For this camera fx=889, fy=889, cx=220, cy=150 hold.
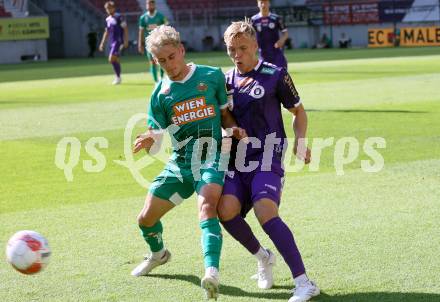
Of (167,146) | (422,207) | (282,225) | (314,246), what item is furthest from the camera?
(167,146)

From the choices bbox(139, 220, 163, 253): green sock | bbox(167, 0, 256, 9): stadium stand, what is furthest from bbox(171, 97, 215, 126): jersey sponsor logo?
bbox(167, 0, 256, 9): stadium stand

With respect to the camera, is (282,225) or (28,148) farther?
(28,148)

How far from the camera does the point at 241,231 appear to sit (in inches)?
242

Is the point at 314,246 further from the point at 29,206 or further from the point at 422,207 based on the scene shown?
the point at 29,206

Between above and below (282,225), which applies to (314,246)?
below

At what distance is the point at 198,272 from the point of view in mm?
6613

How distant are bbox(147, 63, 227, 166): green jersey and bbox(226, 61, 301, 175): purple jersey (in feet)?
0.45

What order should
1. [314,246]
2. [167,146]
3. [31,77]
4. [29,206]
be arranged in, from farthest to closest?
[31,77] < [167,146] < [29,206] < [314,246]

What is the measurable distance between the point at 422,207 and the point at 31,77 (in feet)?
77.5

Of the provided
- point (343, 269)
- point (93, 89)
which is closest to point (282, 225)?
point (343, 269)

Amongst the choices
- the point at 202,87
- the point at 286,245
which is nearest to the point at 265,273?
the point at 286,245

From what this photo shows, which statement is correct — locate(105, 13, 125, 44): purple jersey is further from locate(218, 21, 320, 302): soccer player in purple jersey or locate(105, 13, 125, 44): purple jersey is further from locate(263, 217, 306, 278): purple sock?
locate(263, 217, 306, 278): purple sock

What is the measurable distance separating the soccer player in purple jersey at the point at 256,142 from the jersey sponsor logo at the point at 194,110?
18cm

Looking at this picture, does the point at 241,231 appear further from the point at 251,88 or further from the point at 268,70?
the point at 268,70
